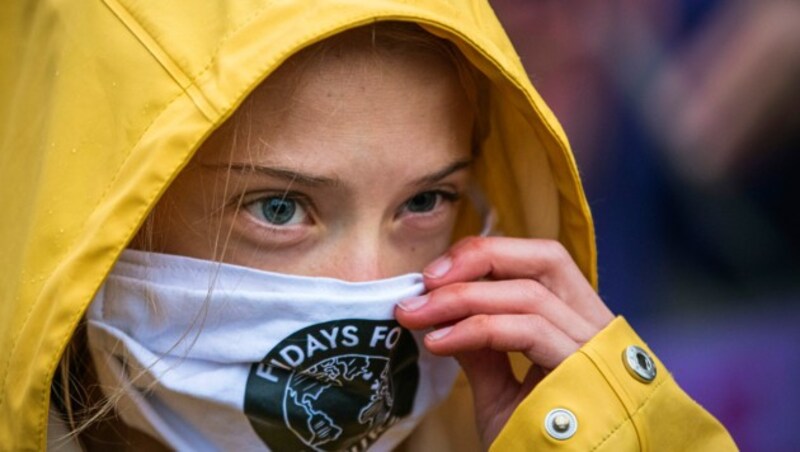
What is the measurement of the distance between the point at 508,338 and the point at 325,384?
1.00 feet

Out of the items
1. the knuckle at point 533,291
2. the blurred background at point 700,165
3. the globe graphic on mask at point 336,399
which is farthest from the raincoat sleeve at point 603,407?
the blurred background at point 700,165

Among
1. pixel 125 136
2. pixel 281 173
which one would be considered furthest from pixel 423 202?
pixel 125 136

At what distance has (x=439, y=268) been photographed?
1979 millimetres

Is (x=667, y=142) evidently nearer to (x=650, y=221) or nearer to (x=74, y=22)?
(x=650, y=221)

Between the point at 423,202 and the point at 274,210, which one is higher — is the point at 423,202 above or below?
below

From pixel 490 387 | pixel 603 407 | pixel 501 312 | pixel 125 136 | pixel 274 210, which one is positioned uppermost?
pixel 125 136

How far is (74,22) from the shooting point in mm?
1784

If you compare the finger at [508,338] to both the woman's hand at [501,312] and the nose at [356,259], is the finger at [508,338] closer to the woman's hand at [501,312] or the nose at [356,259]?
the woman's hand at [501,312]

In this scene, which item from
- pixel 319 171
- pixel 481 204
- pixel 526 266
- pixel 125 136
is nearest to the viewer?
pixel 125 136

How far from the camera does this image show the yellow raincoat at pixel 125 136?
1657 millimetres

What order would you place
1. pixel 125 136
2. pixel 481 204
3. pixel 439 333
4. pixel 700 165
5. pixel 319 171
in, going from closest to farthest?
pixel 125 136 → pixel 319 171 → pixel 439 333 → pixel 481 204 → pixel 700 165

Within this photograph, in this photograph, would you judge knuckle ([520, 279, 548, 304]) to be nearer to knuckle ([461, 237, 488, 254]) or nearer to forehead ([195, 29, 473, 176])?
knuckle ([461, 237, 488, 254])

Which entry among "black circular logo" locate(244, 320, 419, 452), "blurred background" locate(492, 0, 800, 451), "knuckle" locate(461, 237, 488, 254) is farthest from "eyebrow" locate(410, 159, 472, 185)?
"blurred background" locate(492, 0, 800, 451)

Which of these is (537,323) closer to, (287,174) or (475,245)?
(475,245)
